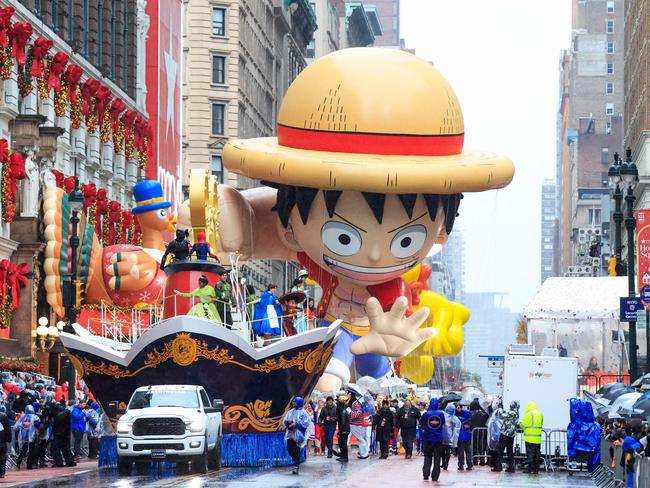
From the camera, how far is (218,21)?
95.8m

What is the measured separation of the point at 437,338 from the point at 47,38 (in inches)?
859

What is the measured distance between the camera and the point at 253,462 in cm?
3061

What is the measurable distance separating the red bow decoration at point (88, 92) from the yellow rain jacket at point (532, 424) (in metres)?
33.7

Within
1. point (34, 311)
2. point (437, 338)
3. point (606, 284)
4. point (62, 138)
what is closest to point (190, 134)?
point (62, 138)

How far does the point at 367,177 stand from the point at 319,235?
249cm

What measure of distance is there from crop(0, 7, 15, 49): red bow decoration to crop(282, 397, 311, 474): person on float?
72.4 ft

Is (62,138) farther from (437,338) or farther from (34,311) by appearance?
(437,338)

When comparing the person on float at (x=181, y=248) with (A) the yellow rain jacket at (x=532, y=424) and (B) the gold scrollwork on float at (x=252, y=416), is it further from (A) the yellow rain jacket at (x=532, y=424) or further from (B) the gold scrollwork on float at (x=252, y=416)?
(A) the yellow rain jacket at (x=532, y=424)

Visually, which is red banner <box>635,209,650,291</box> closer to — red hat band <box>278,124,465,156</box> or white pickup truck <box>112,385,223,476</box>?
red hat band <box>278,124,465,156</box>

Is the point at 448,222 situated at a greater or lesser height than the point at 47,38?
lesser

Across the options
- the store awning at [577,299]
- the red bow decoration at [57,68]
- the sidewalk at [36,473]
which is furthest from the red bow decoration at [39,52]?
the sidewalk at [36,473]

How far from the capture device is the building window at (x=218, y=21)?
95.5m

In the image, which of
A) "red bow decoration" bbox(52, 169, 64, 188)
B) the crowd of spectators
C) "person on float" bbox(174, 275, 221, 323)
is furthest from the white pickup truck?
"red bow decoration" bbox(52, 169, 64, 188)

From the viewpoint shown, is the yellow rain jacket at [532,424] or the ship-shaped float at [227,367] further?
the yellow rain jacket at [532,424]
